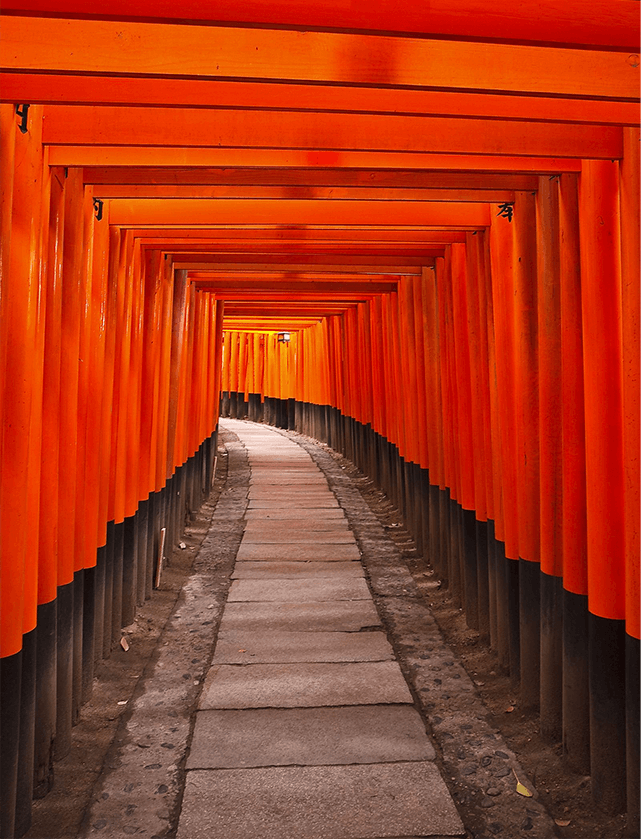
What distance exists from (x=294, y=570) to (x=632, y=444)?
419cm

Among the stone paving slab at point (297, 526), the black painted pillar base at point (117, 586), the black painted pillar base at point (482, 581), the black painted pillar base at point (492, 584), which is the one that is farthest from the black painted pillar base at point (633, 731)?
the stone paving slab at point (297, 526)

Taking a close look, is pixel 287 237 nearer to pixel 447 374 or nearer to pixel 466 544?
pixel 447 374

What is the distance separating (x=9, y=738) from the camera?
262 centimetres

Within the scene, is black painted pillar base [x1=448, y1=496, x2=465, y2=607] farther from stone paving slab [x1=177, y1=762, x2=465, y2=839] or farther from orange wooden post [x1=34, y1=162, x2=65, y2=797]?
orange wooden post [x1=34, y1=162, x2=65, y2=797]

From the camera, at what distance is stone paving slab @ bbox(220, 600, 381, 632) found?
197 inches

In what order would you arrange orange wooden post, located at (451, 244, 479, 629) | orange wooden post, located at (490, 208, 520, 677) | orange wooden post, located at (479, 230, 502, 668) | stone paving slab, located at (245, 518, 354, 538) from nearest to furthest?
orange wooden post, located at (490, 208, 520, 677) → orange wooden post, located at (479, 230, 502, 668) → orange wooden post, located at (451, 244, 479, 629) → stone paving slab, located at (245, 518, 354, 538)

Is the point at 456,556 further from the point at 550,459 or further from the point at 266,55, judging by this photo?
the point at 266,55

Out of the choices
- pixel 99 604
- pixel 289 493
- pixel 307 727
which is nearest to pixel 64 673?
pixel 99 604

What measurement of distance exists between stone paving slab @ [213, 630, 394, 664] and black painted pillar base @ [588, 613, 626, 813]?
5.68 feet

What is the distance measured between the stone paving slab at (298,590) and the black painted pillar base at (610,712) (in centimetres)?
281

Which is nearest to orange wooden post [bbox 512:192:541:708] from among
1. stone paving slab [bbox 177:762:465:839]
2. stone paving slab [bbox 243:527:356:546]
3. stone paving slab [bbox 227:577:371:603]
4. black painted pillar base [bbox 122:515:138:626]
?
stone paving slab [bbox 177:762:465:839]

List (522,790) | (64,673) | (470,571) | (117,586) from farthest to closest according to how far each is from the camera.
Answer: (470,571) → (117,586) → (64,673) → (522,790)

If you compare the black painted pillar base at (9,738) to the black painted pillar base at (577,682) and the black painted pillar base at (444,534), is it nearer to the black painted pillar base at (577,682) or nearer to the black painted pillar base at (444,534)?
the black painted pillar base at (577,682)

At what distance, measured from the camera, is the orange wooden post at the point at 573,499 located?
3.16m
